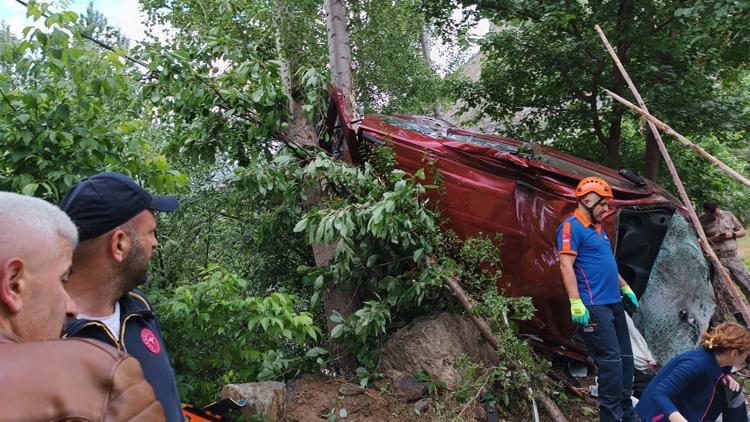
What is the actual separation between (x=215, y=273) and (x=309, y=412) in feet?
4.22

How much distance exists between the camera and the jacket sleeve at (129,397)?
0.99 metres

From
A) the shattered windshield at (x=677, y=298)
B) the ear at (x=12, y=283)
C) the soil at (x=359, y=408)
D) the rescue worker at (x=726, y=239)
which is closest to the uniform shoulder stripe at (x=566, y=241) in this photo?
the soil at (x=359, y=408)

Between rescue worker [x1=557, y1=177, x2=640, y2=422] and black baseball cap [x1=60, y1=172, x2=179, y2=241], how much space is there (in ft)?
10.5

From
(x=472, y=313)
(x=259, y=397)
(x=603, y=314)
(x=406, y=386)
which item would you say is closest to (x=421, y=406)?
(x=406, y=386)

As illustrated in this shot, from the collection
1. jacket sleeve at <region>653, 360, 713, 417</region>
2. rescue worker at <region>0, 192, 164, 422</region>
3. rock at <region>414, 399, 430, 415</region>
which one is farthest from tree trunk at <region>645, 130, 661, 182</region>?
rescue worker at <region>0, 192, 164, 422</region>

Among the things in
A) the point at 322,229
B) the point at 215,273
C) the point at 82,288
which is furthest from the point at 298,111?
the point at 82,288

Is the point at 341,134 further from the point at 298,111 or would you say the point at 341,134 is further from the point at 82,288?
the point at 82,288

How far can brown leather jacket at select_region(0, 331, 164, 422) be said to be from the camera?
887 millimetres

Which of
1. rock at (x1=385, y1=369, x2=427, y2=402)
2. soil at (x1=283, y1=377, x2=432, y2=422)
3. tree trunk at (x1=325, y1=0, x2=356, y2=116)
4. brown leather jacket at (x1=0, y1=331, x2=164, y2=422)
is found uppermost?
tree trunk at (x1=325, y1=0, x2=356, y2=116)

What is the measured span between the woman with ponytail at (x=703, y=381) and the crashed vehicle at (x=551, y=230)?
4.44ft

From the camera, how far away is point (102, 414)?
3.13ft

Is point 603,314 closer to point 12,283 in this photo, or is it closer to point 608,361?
point 608,361

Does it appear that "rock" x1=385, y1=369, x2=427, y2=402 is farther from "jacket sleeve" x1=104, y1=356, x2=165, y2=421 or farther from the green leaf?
"jacket sleeve" x1=104, y1=356, x2=165, y2=421

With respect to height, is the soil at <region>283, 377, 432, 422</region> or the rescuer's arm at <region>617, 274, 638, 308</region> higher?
the rescuer's arm at <region>617, 274, 638, 308</region>
